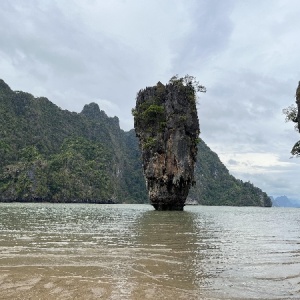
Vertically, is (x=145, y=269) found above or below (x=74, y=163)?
below

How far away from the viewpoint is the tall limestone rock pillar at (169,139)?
3872cm

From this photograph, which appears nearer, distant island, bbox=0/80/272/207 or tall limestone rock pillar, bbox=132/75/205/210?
tall limestone rock pillar, bbox=132/75/205/210

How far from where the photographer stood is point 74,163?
9762 cm

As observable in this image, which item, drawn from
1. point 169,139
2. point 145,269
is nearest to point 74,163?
point 169,139

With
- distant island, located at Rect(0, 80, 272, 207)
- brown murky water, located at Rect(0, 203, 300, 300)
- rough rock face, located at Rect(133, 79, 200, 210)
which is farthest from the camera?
distant island, located at Rect(0, 80, 272, 207)

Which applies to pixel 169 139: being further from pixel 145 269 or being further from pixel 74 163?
pixel 74 163

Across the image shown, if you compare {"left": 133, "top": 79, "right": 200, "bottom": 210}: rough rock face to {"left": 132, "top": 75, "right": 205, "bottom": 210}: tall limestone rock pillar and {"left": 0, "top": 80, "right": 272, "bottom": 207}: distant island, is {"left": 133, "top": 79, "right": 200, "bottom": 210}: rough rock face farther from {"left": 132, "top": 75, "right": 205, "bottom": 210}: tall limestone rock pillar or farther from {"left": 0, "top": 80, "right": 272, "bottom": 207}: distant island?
{"left": 0, "top": 80, "right": 272, "bottom": 207}: distant island

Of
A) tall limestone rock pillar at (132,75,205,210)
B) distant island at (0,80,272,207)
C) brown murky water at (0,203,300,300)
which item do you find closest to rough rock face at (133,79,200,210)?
tall limestone rock pillar at (132,75,205,210)

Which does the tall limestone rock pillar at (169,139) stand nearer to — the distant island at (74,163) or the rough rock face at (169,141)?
the rough rock face at (169,141)

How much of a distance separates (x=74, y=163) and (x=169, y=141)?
63110 mm

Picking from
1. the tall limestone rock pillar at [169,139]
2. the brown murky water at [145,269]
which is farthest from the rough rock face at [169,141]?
the brown murky water at [145,269]

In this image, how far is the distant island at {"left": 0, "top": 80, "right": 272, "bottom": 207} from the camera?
283 feet

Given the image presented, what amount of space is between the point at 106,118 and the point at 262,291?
149469 millimetres

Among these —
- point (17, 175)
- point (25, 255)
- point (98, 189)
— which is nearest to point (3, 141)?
point (17, 175)
